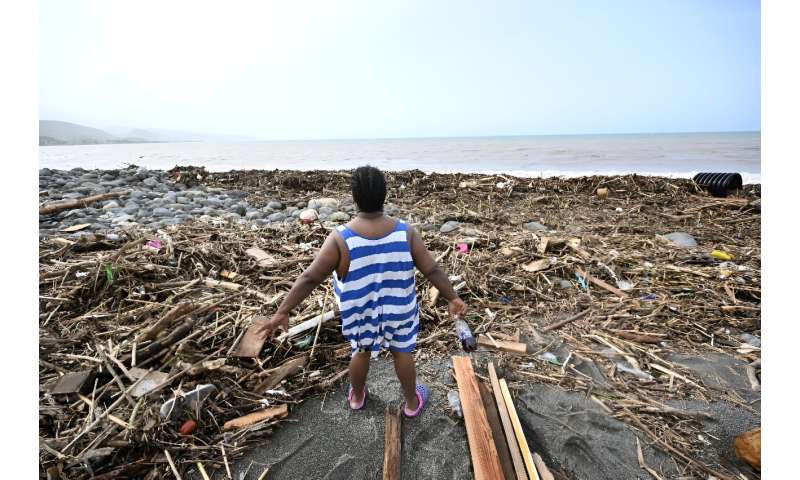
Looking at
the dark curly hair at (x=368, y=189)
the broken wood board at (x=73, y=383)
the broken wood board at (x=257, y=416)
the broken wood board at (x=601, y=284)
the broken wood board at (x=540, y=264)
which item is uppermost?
the dark curly hair at (x=368, y=189)

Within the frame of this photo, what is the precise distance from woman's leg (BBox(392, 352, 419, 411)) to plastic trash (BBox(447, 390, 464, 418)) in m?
0.30

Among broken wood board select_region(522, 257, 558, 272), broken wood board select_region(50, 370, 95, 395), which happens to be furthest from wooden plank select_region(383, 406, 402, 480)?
broken wood board select_region(522, 257, 558, 272)

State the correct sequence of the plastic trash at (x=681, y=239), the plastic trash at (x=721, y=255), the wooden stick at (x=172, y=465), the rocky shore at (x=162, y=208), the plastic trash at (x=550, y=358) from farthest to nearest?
the rocky shore at (x=162, y=208), the plastic trash at (x=681, y=239), the plastic trash at (x=721, y=255), the plastic trash at (x=550, y=358), the wooden stick at (x=172, y=465)

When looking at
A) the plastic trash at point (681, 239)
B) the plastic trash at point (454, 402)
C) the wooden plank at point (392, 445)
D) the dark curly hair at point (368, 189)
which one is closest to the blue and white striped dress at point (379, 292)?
the dark curly hair at point (368, 189)

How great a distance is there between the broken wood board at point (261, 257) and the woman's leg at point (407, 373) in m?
2.90

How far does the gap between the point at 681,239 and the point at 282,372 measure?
7015 millimetres

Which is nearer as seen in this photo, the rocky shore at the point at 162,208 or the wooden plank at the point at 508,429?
the wooden plank at the point at 508,429

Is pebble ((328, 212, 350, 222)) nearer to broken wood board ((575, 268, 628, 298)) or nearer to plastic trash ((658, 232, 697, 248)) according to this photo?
broken wood board ((575, 268, 628, 298))

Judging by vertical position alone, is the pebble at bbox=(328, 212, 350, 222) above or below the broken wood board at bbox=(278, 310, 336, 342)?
above

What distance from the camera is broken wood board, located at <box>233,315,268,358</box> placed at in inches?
123

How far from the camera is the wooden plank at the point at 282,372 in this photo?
290 centimetres

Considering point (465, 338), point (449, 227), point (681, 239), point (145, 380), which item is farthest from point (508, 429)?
point (681, 239)

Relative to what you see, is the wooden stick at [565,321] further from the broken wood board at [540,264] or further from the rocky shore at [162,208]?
the rocky shore at [162,208]

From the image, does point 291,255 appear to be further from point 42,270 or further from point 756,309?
point 756,309
